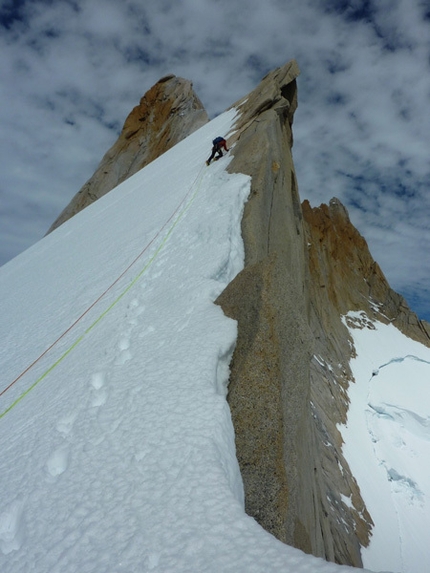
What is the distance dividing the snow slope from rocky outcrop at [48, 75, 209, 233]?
2548cm

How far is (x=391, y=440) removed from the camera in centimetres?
2273

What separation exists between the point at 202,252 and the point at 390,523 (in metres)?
15.8

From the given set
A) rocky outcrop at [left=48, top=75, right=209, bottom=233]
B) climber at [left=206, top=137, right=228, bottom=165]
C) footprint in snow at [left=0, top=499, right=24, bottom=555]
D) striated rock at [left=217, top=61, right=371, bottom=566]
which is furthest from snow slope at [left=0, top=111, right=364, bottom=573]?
rocky outcrop at [left=48, top=75, right=209, bottom=233]

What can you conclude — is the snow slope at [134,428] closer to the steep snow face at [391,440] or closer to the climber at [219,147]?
the climber at [219,147]

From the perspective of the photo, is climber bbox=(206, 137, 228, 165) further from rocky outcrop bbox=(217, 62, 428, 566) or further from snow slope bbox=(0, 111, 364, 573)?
snow slope bbox=(0, 111, 364, 573)

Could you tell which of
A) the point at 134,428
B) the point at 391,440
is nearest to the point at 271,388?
the point at 134,428

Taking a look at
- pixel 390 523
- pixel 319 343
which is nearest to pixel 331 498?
pixel 390 523

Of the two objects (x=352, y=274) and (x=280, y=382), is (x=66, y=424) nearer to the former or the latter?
(x=280, y=382)

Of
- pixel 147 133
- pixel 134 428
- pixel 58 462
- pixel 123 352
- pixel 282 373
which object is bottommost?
pixel 58 462

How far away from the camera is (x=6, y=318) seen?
8453 millimetres

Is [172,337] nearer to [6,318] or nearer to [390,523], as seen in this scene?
[6,318]

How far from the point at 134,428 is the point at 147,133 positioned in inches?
1448

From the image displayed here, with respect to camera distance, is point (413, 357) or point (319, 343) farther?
point (413, 357)

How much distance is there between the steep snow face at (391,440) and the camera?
564 inches
